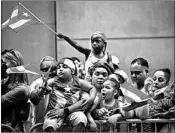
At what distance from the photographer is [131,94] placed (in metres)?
8.43

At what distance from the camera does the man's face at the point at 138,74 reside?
28.6 feet

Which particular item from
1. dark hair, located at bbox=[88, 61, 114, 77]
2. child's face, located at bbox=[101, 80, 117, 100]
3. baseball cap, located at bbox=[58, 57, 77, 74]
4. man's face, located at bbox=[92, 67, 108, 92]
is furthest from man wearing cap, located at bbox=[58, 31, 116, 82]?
child's face, located at bbox=[101, 80, 117, 100]

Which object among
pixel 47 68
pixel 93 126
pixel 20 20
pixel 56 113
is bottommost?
pixel 93 126

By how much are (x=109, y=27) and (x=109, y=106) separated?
4070 millimetres

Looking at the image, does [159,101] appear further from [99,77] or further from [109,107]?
[99,77]

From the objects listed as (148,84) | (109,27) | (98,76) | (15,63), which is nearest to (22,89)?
(15,63)

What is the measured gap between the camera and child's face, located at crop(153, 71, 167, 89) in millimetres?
8688

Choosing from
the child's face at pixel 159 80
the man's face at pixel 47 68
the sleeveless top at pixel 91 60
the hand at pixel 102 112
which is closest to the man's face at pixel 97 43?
the sleeveless top at pixel 91 60

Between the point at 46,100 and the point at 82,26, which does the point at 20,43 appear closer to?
the point at 82,26

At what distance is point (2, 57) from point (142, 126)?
1.80 m

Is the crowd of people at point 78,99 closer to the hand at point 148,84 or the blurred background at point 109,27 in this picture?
the hand at point 148,84

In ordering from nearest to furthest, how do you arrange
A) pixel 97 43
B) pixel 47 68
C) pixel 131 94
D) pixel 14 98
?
pixel 131 94, pixel 14 98, pixel 47 68, pixel 97 43

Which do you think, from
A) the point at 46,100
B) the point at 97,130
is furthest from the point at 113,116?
the point at 46,100

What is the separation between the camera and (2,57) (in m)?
8.75
